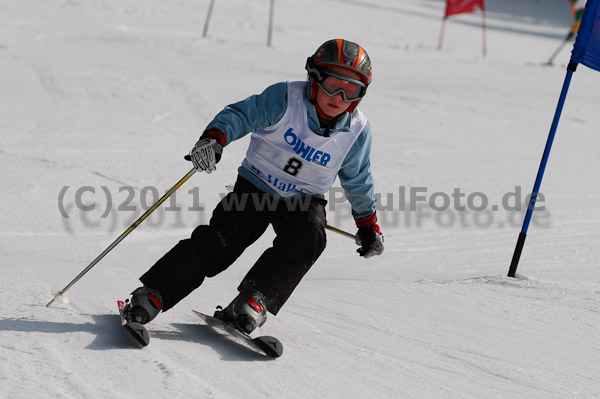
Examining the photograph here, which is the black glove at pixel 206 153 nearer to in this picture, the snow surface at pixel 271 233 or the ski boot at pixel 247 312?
the ski boot at pixel 247 312

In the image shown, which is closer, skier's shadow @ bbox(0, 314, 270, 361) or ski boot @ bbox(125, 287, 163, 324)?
skier's shadow @ bbox(0, 314, 270, 361)

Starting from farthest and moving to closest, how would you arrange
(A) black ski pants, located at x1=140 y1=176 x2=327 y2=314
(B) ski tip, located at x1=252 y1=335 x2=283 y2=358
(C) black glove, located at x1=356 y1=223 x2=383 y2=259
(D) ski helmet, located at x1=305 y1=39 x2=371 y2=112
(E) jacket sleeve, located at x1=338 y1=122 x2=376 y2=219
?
1. (C) black glove, located at x1=356 y1=223 x2=383 y2=259
2. (E) jacket sleeve, located at x1=338 y1=122 x2=376 y2=219
3. (D) ski helmet, located at x1=305 y1=39 x2=371 y2=112
4. (A) black ski pants, located at x1=140 y1=176 x2=327 y2=314
5. (B) ski tip, located at x1=252 y1=335 x2=283 y2=358

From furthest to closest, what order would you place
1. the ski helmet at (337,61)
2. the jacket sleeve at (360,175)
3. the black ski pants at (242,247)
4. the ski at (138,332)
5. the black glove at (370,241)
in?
1. the black glove at (370,241)
2. the jacket sleeve at (360,175)
3. the ski helmet at (337,61)
4. the black ski pants at (242,247)
5. the ski at (138,332)

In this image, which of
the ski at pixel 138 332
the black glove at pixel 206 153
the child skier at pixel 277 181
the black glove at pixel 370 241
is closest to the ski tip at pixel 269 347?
the child skier at pixel 277 181

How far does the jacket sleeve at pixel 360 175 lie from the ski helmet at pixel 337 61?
24 centimetres

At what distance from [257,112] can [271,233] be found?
2993 millimetres

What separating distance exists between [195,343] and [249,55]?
9.96 metres

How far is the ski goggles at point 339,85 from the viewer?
124 inches

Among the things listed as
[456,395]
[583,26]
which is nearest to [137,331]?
[456,395]

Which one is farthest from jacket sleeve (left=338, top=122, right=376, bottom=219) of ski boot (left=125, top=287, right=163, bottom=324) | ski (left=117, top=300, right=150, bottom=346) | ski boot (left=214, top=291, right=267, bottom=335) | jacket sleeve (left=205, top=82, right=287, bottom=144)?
ski (left=117, top=300, right=150, bottom=346)

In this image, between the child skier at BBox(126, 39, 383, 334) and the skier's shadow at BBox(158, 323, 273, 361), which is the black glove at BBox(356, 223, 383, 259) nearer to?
the child skier at BBox(126, 39, 383, 334)

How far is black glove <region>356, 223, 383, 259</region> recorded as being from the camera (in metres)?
3.49

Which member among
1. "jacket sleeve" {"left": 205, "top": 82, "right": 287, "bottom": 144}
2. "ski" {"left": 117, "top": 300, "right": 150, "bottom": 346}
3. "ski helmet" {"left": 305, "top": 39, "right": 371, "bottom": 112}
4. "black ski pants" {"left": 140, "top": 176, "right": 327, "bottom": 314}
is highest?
"ski helmet" {"left": 305, "top": 39, "right": 371, "bottom": 112}

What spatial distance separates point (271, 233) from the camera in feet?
20.1
